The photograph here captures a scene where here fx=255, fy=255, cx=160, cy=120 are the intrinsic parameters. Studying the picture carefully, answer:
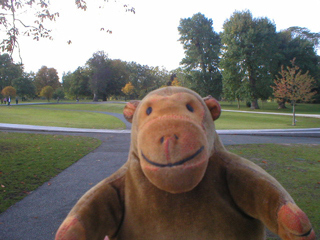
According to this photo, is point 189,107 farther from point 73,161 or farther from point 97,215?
point 73,161

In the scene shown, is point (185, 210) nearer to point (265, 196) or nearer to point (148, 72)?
point (265, 196)

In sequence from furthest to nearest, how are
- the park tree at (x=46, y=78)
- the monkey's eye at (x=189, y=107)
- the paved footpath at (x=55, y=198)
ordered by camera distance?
the park tree at (x=46, y=78) → the paved footpath at (x=55, y=198) → the monkey's eye at (x=189, y=107)

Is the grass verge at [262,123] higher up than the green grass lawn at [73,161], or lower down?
lower down

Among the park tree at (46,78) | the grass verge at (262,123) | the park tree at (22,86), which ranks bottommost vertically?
the grass verge at (262,123)

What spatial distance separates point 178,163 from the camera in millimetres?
1427

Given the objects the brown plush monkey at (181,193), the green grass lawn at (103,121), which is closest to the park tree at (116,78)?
the green grass lawn at (103,121)

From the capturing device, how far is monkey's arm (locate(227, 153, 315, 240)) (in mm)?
1437

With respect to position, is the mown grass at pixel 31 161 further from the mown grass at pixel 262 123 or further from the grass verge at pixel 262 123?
the grass verge at pixel 262 123

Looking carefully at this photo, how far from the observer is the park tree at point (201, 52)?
151 feet

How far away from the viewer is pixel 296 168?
6.96m

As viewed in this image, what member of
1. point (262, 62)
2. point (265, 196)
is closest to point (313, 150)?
point (265, 196)

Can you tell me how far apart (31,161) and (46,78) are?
301 feet

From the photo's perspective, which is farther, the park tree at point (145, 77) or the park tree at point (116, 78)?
the park tree at point (116, 78)

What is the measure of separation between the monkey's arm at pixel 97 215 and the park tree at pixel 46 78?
96.0 m
